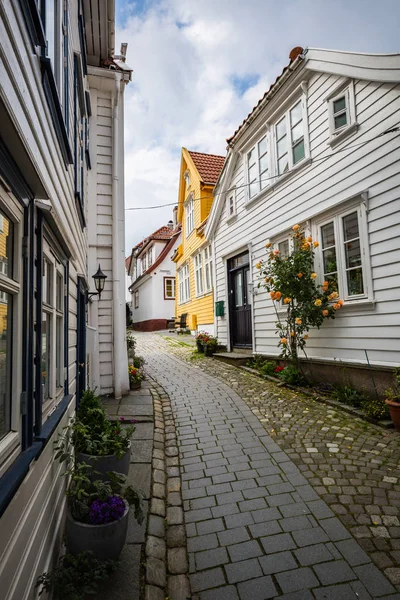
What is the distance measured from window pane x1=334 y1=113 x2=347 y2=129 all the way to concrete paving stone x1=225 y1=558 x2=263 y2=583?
22.4 feet

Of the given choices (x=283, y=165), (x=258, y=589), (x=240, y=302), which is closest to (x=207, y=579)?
(x=258, y=589)

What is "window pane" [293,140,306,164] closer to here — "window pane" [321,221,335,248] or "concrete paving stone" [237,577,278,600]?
"window pane" [321,221,335,248]

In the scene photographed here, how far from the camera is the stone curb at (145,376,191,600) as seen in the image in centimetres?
220

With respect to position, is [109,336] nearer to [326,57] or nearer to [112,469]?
[112,469]

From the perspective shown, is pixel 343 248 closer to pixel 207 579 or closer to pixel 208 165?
pixel 207 579

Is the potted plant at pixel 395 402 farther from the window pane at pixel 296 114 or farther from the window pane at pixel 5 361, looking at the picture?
the window pane at pixel 296 114

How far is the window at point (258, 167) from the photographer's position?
8909 millimetres

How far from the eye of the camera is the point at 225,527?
2.77 metres

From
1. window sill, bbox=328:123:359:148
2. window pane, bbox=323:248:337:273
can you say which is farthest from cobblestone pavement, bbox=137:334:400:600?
window sill, bbox=328:123:359:148

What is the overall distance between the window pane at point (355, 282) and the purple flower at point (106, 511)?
199 inches

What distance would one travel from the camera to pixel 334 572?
2213mm

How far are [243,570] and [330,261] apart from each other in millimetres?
5467

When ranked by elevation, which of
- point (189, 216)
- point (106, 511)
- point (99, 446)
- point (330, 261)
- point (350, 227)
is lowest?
point (106, 511)

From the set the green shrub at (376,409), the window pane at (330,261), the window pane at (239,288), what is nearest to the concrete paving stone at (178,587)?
the green shrub at (376,409)
